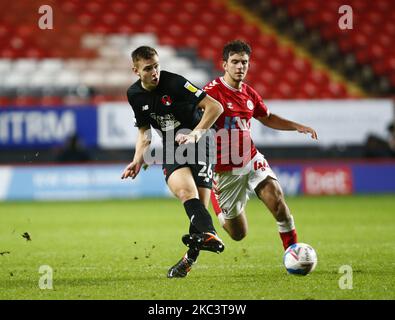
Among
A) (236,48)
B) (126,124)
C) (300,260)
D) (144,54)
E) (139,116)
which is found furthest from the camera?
(126,124)

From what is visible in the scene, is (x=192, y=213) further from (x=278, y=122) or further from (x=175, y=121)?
(x=278, y=122)

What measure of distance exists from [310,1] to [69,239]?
1443cm

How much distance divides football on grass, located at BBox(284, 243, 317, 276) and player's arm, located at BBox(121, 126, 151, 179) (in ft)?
5.04

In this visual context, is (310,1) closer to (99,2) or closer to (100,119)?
(99,2)

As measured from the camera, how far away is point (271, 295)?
6047 mm

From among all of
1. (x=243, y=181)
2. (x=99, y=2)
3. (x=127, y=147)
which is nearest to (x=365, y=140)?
(x=127, y=147)

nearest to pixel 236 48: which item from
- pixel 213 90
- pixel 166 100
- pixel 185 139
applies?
pixel 213 90

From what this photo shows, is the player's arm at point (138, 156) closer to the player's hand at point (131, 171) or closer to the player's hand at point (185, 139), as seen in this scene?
the player's hand at point (131, 171)

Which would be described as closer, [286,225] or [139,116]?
[139,116]

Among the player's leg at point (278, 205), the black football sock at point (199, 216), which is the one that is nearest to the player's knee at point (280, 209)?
the player's leg at point (278, 205)

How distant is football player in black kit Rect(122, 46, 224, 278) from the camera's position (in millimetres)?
6961

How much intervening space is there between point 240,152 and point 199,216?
1280 mm

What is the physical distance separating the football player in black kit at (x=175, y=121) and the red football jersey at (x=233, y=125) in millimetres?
394

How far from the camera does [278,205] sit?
7461mm
